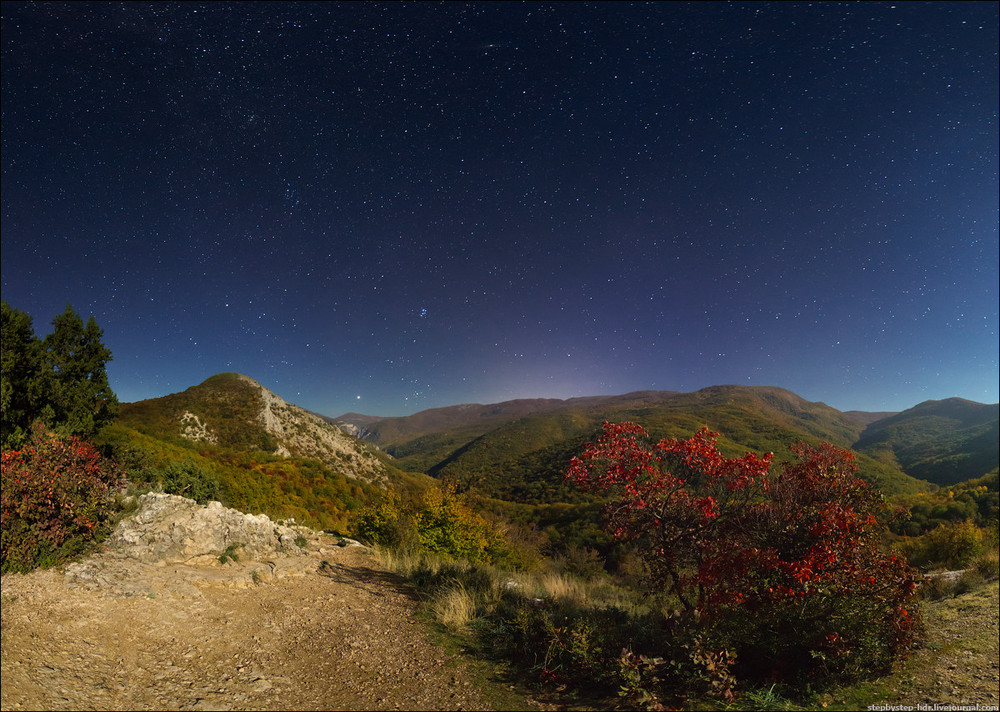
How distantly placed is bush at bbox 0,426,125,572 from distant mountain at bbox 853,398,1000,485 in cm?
5141

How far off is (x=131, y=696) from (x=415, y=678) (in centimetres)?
302

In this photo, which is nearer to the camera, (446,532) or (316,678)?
(316,678)

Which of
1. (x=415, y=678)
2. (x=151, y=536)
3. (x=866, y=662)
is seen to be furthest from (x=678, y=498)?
(x=151, y=536)

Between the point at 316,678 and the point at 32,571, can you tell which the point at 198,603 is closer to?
the point at 32,571

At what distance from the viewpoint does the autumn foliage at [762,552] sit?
4.95 m

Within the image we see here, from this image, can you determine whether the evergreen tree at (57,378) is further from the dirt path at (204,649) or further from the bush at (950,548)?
the bush at (950,548)

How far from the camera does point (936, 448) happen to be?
57625 millimetres

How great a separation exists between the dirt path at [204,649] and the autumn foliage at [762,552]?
118 inches

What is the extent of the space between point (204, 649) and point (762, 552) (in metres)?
7.97

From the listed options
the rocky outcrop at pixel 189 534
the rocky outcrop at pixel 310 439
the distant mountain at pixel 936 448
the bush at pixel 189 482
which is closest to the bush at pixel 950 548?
the distant mountain at pixel 936 448

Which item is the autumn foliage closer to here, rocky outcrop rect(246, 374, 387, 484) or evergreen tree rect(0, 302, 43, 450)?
evergreen tree rect(0, 302, 43, 450)

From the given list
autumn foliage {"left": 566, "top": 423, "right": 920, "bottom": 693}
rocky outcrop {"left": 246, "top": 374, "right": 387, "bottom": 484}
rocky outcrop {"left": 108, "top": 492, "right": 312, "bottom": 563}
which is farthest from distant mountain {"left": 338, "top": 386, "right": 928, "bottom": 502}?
A: rocky outcrop {"left": 246, "top": 374, "right": 387, "bottom": 484}

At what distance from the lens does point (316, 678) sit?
15.8 ft

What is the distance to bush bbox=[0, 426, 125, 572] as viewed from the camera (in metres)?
5.99
